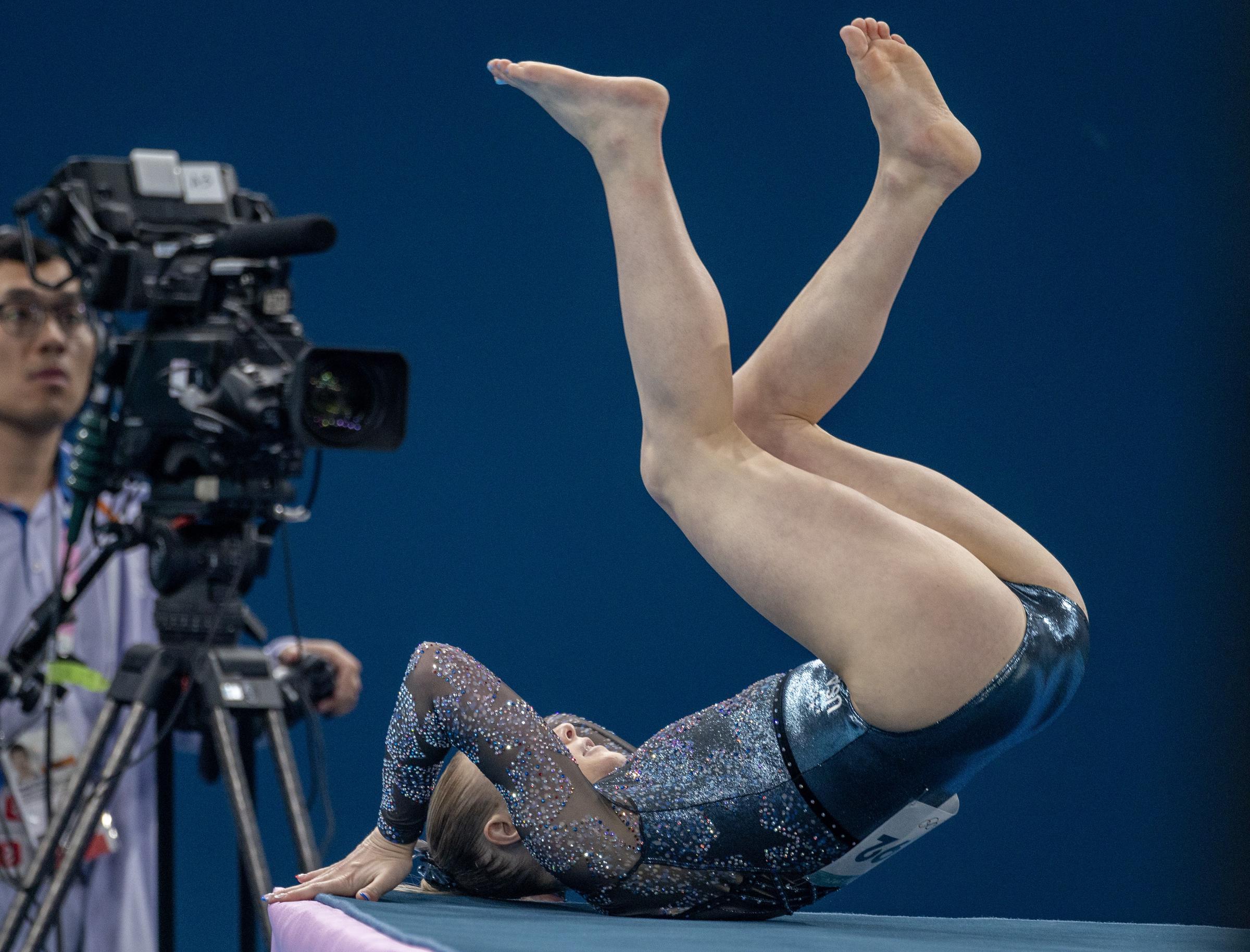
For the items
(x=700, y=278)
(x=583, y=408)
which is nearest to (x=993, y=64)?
(x=583, y=408)

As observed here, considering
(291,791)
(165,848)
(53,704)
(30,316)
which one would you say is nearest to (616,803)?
(291,791)

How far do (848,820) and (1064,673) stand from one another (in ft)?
0.84

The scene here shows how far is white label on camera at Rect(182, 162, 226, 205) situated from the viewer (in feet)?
6.14

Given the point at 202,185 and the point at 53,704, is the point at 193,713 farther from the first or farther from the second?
the point at 202,185

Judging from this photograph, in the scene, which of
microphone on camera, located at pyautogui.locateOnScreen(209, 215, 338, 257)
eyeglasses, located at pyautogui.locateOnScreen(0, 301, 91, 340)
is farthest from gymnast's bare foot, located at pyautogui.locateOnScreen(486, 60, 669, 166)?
eyeglasses, located at pyautogui.locateOnScreen(0, 301, 91, 340)

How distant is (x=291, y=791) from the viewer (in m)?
1.70

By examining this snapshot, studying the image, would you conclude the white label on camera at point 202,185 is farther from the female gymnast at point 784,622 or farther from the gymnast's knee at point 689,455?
the gymnast's knee at point 689,455

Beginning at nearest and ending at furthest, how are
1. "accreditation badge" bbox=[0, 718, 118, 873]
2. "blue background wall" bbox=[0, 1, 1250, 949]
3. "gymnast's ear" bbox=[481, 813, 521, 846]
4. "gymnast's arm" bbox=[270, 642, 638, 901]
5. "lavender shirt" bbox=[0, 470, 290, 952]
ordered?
"gymnast's arm" bbox=[270, 642, 638, 901]
"gymnast's ear" bbox=[481, 813, 521, 846]
"accreditation badge" bbox=[0, 718, 118, 873]
"lavender shirt" bbox=[0, 470, 290, 952]
"blue background wall" bbox=[0, 1, 1250, 949]

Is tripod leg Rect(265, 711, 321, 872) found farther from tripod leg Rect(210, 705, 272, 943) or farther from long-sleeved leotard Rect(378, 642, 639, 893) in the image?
long-sleeved leotard Rect(378, 642, 639, 893)

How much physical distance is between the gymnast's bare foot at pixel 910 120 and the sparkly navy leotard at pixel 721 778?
1.49ft

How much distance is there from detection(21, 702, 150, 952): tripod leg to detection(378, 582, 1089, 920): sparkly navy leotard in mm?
550

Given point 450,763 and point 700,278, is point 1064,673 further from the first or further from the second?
point 450,763

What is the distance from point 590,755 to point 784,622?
0.42 meters

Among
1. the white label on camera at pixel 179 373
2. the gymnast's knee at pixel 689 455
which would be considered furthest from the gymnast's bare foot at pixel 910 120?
the white label on camera at pixel 179 373
